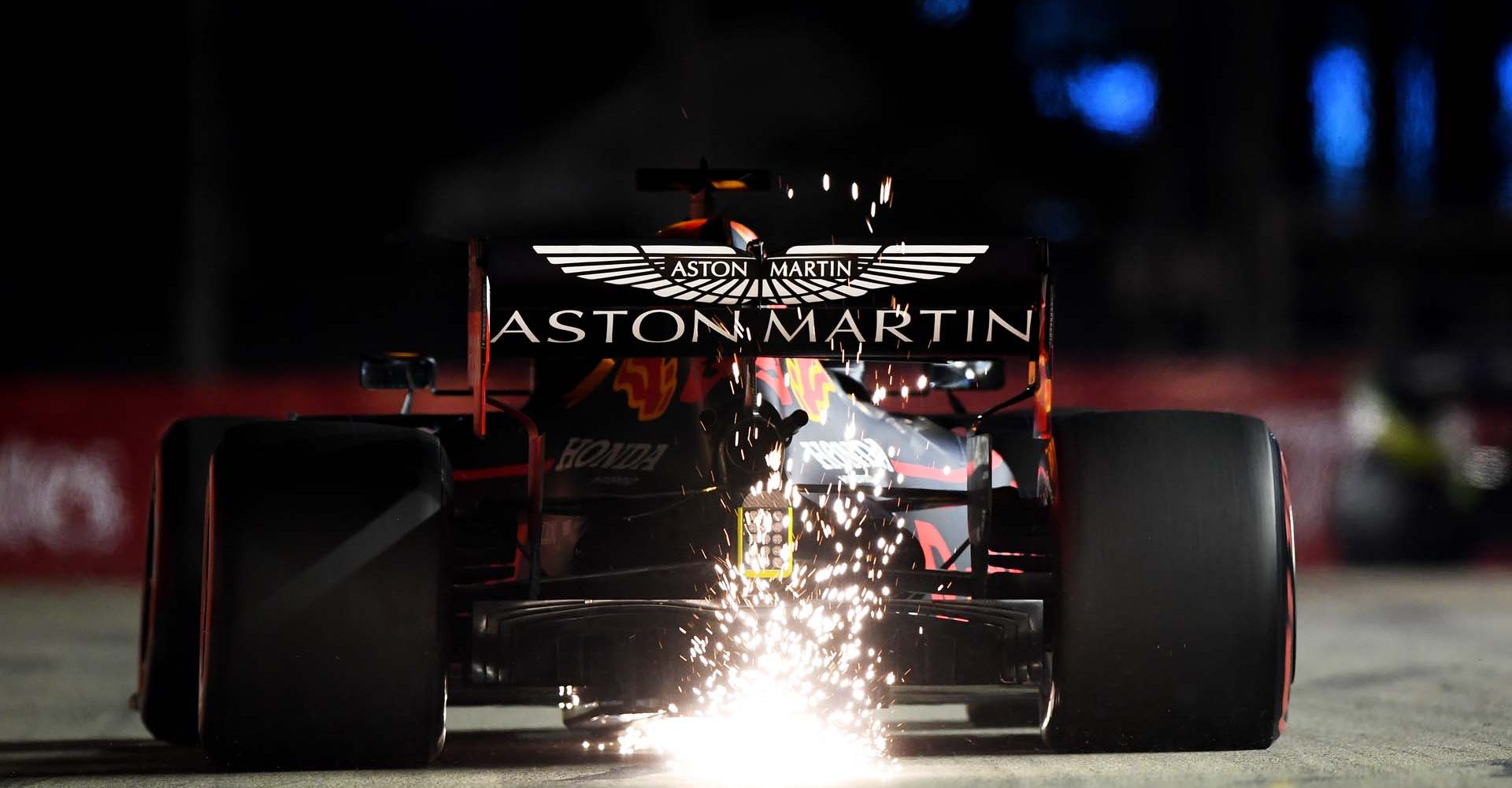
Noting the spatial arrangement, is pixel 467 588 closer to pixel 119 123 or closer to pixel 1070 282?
pixel 1070 282

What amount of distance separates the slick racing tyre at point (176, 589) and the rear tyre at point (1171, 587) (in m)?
2.82

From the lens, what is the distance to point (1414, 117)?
1164 inches

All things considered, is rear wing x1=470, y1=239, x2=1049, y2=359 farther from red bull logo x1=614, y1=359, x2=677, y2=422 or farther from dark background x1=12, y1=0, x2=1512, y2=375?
dark background x1=12, y1=0, x2=1512, y2=375

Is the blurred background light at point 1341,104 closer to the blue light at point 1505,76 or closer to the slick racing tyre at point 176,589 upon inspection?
the blue light at point 1505,76

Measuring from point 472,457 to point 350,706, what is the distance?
4.59ft

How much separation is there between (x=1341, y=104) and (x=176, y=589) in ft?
76.4

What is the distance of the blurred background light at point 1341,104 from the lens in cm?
2812

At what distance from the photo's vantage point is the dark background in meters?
28.2

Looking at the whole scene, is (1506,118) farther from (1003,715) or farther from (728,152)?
(1003,715)

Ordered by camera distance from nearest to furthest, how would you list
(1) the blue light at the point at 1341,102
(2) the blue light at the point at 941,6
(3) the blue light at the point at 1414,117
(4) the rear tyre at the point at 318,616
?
(4) the rear tyre at the point at 318,616 → (2) the blue light at the point at 941,6 → (1) the blue light at the point at 1341,102 → (3) the blue light at the point at 1414,117

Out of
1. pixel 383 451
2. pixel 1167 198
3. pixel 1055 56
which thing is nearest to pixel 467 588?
pixel 383 451

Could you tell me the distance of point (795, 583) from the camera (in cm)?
594

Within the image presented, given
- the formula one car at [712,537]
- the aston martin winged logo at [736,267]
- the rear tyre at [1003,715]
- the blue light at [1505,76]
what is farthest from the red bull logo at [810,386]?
the blue light at [1505,76]

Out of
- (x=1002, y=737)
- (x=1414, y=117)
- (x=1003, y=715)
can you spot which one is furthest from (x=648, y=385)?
(x=1414, y=117)
